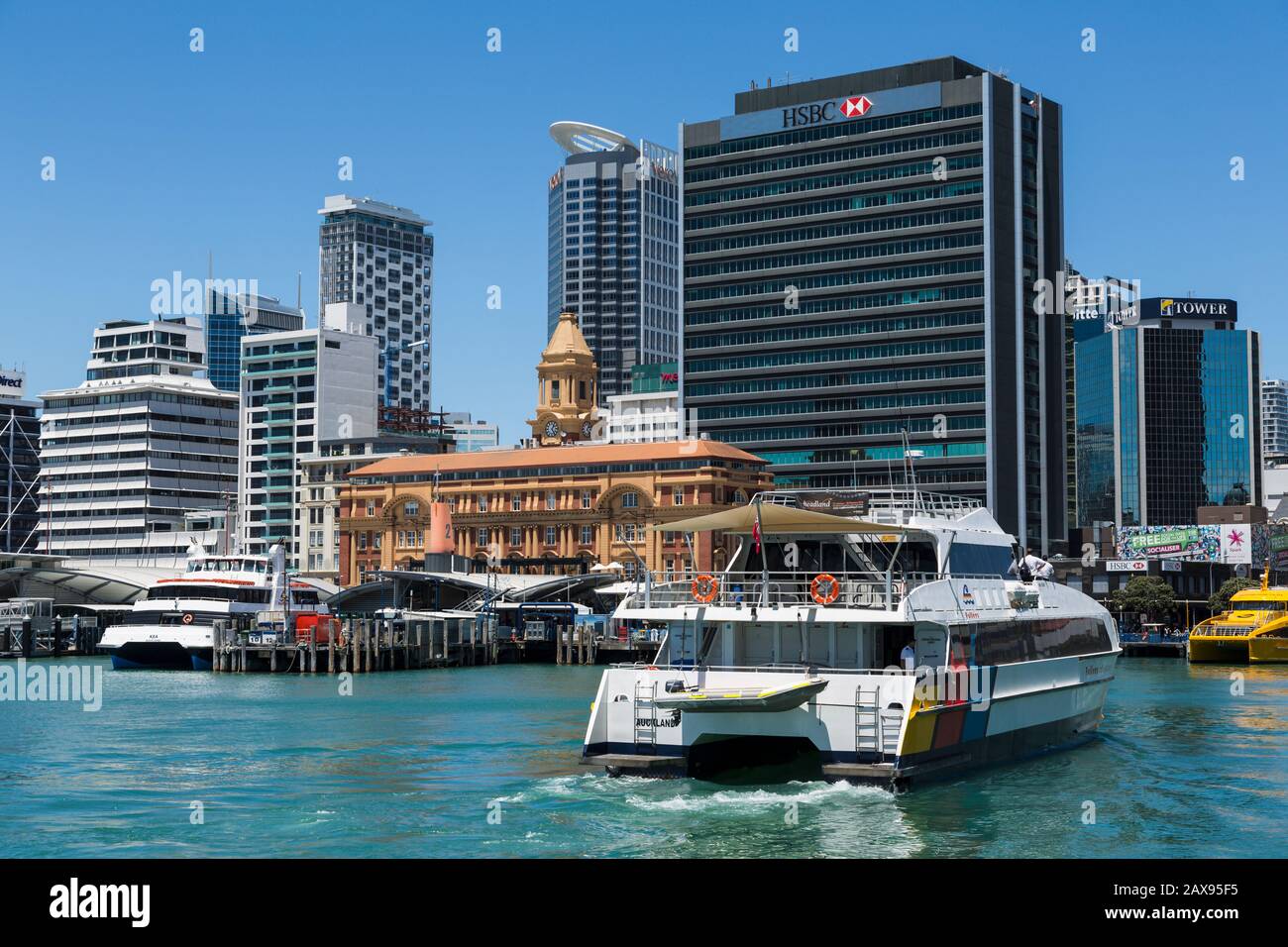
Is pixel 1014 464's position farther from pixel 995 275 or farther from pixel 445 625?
pixel 445 625

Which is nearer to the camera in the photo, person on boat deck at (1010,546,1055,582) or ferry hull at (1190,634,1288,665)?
person on boat deck at (1010,546,1055,582)

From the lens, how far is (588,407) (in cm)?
→ 18812

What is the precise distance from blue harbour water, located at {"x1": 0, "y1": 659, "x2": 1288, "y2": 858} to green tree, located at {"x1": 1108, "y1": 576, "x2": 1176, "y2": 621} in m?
79.7

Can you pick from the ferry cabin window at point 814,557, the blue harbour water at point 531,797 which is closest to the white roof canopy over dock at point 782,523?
the ferry cabin window at point 814,557

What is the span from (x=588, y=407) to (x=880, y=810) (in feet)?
526

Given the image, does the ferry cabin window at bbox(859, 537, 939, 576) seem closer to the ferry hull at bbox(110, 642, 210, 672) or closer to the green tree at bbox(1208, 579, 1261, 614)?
the ferry hull at bbox(110, 642, 210, 672)

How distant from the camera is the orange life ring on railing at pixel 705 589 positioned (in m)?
33.2

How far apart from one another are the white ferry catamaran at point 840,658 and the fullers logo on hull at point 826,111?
126310mm

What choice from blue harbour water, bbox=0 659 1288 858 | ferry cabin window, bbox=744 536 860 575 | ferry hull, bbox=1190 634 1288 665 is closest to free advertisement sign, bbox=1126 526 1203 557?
ferry hull, bbox=1190 634 1288 665

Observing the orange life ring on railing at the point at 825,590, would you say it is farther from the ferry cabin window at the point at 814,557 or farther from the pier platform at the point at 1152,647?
the pier platform at the point at 1152,647

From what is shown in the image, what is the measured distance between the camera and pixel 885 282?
517 ft

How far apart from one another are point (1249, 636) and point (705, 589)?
6488 centimetres

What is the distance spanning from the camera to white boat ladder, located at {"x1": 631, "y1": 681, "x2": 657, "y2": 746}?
104 feet
